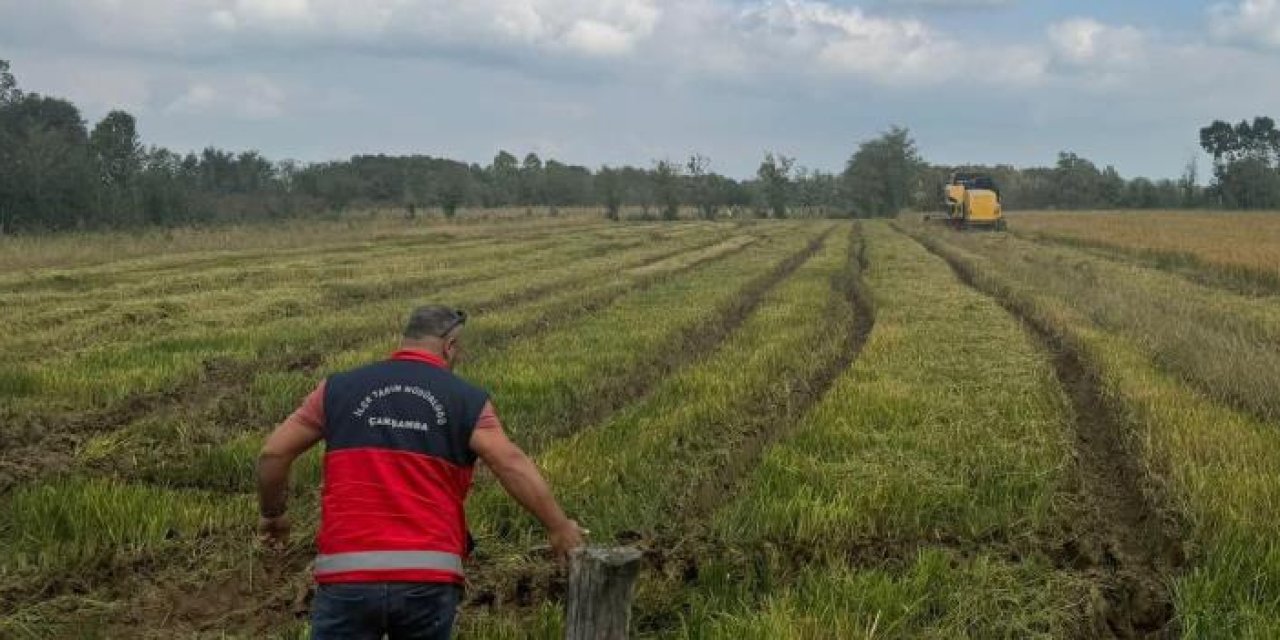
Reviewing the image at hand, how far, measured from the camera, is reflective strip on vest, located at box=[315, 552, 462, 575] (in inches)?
139

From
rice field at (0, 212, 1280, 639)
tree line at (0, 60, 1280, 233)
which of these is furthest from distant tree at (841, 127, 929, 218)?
rice field at (0, 212, 1280, 639)

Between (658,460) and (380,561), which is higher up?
(380,561)

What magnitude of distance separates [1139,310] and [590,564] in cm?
1652

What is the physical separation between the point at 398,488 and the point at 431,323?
67 centimetres

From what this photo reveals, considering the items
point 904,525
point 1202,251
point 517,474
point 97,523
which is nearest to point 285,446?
point 517,474

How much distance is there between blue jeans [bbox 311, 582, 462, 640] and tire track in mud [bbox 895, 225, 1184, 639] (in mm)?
3363

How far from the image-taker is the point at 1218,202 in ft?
349

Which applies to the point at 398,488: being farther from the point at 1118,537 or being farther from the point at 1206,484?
the point at 1206,484

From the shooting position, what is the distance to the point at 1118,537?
644 cm

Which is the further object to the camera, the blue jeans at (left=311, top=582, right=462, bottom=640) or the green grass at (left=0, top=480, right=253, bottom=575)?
the green grass at (left=0, top=480, right=253, bottom=575)

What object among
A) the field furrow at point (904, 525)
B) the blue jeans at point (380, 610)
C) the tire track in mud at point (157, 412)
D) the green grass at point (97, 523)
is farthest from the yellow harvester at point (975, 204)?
the blue jeans at point (380, 610)

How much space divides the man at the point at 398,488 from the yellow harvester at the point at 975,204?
48.1 meters

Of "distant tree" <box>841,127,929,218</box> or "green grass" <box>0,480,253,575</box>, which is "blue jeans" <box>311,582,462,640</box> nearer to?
"green grass" <box>0,480,253,575</box>

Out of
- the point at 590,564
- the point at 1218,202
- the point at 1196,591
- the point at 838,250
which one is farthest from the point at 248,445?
the point at 1218,202
